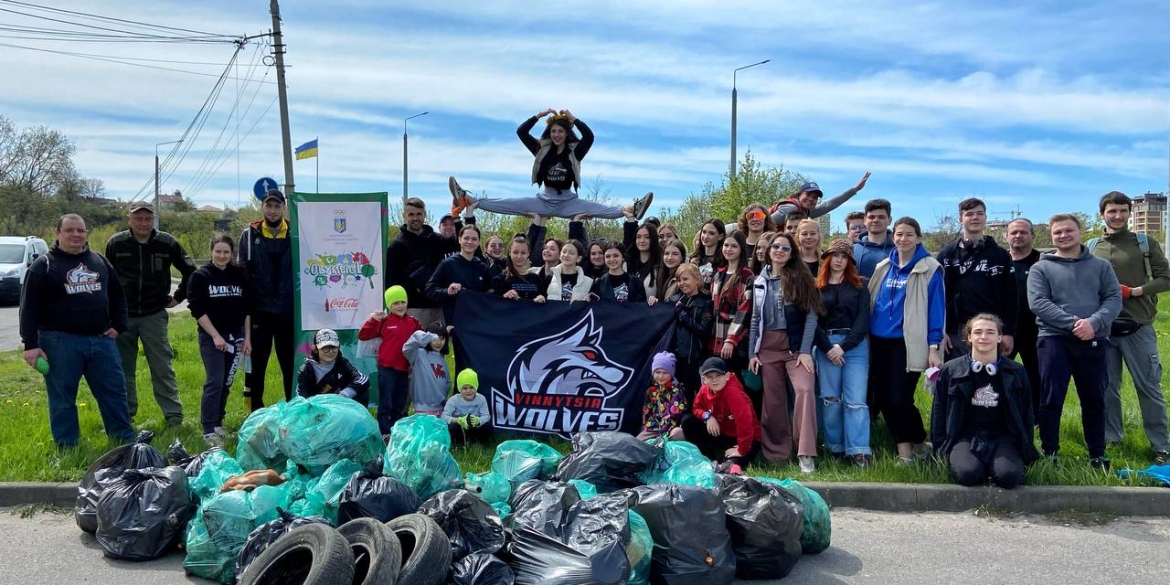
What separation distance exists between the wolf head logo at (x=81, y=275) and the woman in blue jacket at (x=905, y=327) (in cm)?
628

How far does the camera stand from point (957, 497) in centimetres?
572

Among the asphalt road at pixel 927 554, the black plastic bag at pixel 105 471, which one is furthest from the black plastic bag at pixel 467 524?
the black plastic bag at pixel 105 471

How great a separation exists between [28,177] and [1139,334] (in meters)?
59.6

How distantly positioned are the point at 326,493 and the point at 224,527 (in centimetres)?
56

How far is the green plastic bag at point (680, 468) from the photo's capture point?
5125 millimetres

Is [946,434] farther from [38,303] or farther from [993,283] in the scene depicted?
[38,303]

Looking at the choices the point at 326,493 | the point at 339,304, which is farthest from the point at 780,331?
the point at 339,304

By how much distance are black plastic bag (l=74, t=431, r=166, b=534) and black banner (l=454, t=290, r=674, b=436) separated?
2.93 meters

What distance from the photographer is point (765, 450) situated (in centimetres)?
662

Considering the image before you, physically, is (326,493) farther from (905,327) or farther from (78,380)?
(905,327)

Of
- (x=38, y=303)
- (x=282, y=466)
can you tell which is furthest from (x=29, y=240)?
(x=282, y=466)

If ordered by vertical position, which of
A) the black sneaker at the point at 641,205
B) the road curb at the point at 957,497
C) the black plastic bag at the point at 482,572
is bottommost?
the road curb at the point at 957,497

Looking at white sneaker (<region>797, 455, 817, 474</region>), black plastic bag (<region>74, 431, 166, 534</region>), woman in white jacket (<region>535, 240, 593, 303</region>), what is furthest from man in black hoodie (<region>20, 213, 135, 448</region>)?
white sneaker (<region>797, 455, 817, 474</region>)

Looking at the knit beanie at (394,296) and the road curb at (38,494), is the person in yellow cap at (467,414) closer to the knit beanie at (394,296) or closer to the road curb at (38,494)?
the knit beanie at (394,296)
